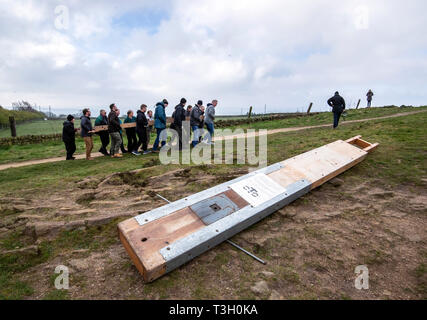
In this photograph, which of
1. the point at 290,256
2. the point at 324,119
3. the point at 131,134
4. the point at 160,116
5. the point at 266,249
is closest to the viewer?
the point at 290,256

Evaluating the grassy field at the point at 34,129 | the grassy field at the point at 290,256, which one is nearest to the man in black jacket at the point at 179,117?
the grassy field at the point at 290,256

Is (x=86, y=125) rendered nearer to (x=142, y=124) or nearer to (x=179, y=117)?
(x=142, y=124)

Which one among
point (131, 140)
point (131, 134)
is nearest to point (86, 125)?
point (131, 134)

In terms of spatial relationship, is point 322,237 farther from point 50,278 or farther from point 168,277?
point 50,278

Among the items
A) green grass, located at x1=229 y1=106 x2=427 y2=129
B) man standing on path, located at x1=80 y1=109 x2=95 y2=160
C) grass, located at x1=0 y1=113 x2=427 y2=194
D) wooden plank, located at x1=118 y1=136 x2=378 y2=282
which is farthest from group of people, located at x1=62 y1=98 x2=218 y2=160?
green grass, located at x1=229 y1=106 x2=427 y2=129

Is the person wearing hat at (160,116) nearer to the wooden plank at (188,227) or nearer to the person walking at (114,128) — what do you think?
the person walking at (114,128)

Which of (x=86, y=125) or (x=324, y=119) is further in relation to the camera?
(x=324, y=119)

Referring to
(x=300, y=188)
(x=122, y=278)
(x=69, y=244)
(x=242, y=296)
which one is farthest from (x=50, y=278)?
(x=300, y=188)

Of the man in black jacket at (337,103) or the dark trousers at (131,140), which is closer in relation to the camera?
the dark trousers at (131,140)

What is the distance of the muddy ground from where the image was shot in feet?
8.80

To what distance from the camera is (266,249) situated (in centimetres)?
335

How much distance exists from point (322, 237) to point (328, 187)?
6.59ft

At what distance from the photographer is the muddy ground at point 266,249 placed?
106 inches

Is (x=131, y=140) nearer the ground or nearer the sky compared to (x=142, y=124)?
nearer the ground
